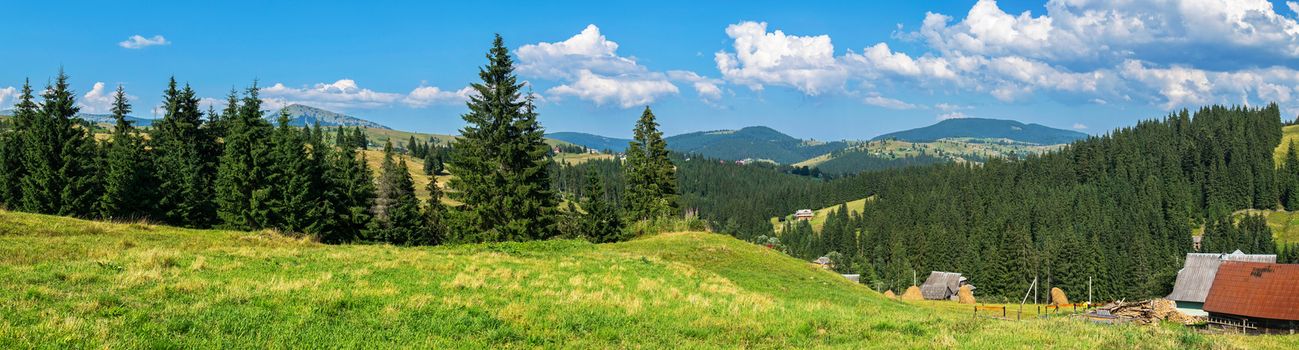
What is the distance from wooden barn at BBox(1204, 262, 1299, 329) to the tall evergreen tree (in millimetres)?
81478

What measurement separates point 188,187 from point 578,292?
49.1 m

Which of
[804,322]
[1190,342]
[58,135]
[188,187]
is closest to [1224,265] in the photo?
[1190,342]

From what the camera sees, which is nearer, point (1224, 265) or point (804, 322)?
point (804, 322)

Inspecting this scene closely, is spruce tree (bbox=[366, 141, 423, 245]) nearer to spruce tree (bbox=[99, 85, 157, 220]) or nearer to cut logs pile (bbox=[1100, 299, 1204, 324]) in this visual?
spruce tree (bbox=[99, 85, 157, 220])

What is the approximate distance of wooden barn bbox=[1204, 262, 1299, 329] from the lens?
143 ft

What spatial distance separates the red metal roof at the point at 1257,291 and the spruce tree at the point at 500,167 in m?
48.7

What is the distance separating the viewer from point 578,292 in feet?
55.5

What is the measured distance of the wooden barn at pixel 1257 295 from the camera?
43531 millimetres

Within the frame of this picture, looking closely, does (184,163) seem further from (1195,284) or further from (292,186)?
(1195,284)

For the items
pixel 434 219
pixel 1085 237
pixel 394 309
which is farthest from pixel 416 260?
pixel 1085 237

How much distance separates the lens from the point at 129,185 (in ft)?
154

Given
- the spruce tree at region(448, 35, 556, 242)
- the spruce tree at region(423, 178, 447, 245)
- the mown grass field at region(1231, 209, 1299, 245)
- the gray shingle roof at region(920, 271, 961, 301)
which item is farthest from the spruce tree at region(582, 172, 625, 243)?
the mown grass field at region(1231, 209, 1299, 245)

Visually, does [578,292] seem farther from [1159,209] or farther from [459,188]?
[1159,209]

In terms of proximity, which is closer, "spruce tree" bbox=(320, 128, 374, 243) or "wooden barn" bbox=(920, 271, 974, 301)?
"spruce tree" bbox=(320, 128, 374, 243)
